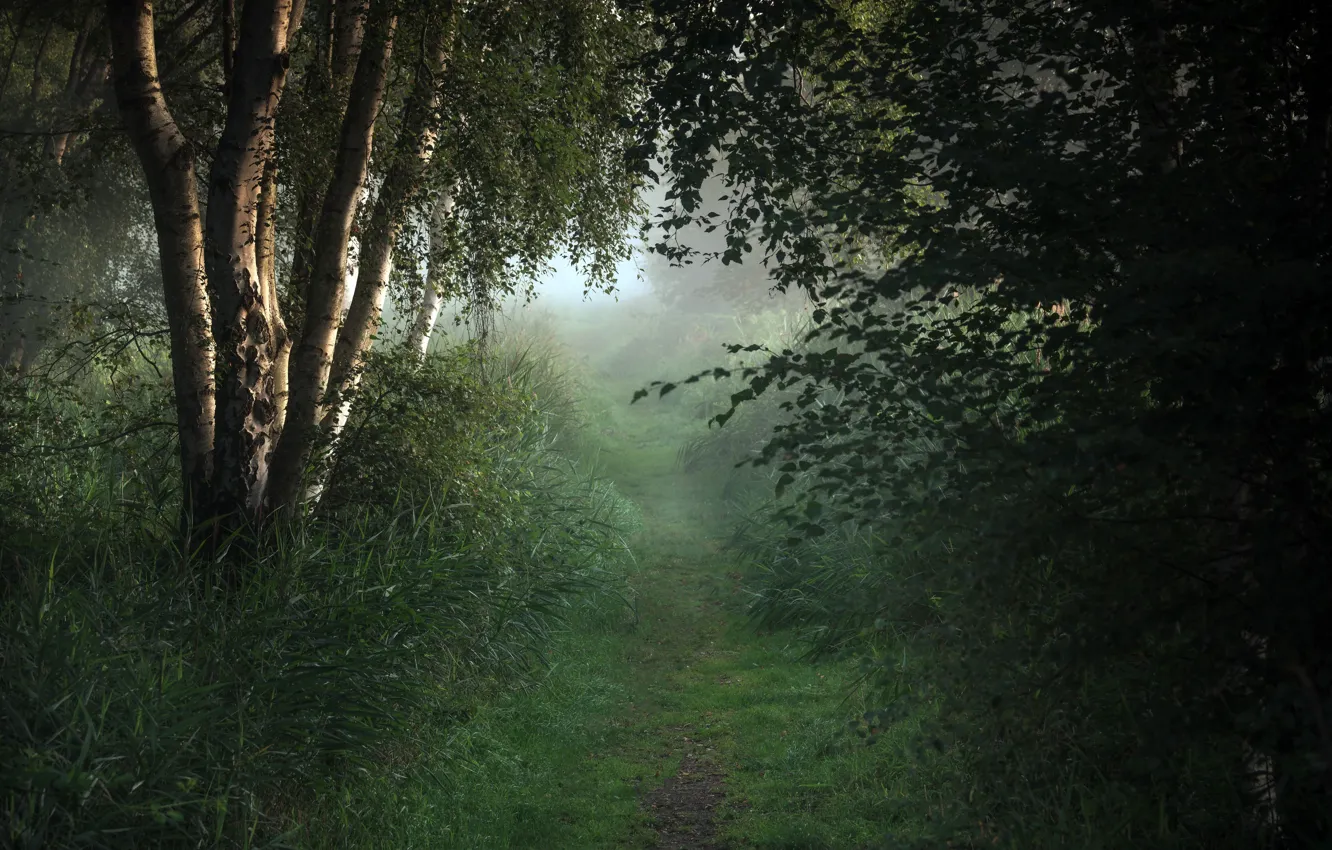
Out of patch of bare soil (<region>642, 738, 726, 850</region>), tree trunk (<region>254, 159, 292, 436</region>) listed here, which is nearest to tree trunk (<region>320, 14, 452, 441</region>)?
tree trunk (<region>254, 159, 292, 436</region>)

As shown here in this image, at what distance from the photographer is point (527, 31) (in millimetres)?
7758

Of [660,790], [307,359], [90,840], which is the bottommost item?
[660,790]

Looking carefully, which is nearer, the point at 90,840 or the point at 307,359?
the point at 90,840

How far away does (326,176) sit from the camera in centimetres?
820

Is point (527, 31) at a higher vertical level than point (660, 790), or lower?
higher

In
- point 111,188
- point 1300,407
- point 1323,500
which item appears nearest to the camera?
point 1300,407

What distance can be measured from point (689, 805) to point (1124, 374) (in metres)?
3.91

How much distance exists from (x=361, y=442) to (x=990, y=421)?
5456 millimetres

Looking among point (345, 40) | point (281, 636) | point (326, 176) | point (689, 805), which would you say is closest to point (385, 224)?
point (326, 176)

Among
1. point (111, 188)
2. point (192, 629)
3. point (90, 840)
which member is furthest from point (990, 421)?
point (111, 188)

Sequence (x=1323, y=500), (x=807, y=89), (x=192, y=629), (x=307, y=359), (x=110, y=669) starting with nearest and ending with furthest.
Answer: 1. (x=1323, y=500)
2. (x=110, y=669)
3. (x=192, y=629)
4. (x=307, y=359)
5. (x=807, y=89)

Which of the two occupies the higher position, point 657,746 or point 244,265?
point 244,265

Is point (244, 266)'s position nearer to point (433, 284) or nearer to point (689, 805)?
point (433, 284)

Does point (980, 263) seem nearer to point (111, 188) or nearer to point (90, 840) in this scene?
point (90, 840)
